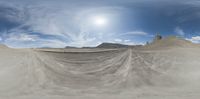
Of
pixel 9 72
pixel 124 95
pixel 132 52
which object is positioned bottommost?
pixel 124 95

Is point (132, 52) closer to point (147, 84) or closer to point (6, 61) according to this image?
point (147, 84)

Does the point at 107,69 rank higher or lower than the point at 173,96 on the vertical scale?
higher

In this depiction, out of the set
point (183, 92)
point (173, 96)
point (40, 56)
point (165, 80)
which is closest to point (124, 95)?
point (173, 96)

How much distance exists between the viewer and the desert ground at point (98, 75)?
1073 cm

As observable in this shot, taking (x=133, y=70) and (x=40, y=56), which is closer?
(x=133, y=70)

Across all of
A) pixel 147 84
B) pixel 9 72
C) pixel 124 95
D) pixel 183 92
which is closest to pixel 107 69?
pixel 147 84

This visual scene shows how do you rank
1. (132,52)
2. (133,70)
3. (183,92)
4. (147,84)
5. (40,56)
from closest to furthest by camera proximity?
(183,92), (147,84), (133,70), (40,56), (132,52)

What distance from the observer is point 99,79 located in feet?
42.0

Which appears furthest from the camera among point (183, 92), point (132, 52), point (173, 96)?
point (132, 52)

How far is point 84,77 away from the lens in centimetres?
1291

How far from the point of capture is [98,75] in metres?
13.2

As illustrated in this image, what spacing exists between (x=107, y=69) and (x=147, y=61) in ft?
9.96

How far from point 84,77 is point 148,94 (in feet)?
12.4

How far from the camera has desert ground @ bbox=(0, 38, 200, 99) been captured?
1073cm
